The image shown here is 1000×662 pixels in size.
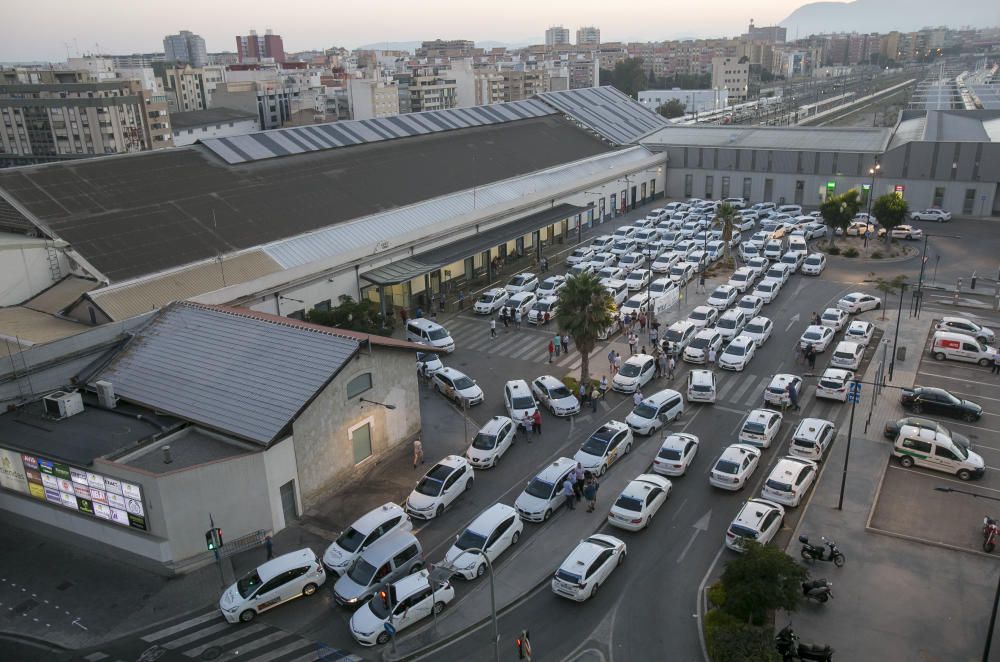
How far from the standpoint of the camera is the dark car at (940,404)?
32906mm

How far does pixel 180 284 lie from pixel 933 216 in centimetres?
6429

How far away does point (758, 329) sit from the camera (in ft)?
139

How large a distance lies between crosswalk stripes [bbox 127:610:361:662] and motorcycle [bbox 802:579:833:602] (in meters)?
13.2

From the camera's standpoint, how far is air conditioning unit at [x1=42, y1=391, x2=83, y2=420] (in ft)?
90.9

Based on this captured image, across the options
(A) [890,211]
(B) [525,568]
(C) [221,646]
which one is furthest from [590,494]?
(A) [890,211]

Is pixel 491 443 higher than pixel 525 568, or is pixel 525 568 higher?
pixel 491 443

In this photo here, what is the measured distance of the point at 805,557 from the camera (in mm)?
23531

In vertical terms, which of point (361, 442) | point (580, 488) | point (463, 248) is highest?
point (463, 248)

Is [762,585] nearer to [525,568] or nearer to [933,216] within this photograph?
[525,568]

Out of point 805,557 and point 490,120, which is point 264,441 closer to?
point 805,557

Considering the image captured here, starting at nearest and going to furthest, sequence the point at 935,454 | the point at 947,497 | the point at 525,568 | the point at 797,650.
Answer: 1. the point at 797,650
2. the point at 525,568
3. the point at 947,497
4. the point at 935,454

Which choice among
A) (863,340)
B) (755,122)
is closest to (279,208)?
(863,340)

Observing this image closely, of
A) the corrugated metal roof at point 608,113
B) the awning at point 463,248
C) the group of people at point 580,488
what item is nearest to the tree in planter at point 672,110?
the corrugated metal roof at point 608,113

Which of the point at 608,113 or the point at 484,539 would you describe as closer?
the point at 484,539
